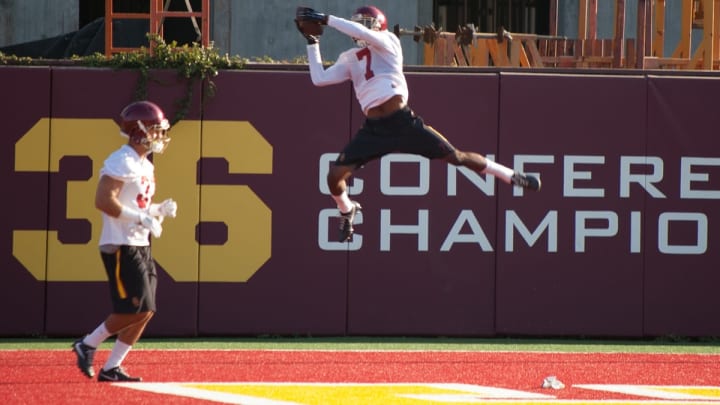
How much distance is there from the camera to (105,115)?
12102mm

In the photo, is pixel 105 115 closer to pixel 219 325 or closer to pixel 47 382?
pixel 219 325

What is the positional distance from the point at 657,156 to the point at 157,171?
186 inches

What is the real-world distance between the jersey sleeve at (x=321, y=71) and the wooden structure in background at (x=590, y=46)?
529 centimetres

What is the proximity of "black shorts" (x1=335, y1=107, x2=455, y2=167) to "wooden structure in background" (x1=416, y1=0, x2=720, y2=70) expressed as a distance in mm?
5246

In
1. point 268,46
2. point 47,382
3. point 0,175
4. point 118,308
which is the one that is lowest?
point 47,382

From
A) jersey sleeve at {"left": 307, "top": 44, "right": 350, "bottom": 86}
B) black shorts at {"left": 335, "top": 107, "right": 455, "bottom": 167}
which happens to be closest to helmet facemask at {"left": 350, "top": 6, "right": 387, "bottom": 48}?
jersey sleeve at {"left": 307, "top": 44, "right": 350, "bottom": 86}

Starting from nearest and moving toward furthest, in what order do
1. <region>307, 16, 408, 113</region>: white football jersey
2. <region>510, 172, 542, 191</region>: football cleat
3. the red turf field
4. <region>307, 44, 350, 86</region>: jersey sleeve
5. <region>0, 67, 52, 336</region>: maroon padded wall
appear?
the red turf field → <region>510, 172, 542, 191</region>: football cleat → <region>307, 16, 408, 113</region>: white football jersey → <region>307, 44, 350, 86</region>: jersey sleeve → <region>0, 67, 52, 336</region>: maroon padded wall

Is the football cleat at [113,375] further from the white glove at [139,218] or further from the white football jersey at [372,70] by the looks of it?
the white football jersey at [372,70]

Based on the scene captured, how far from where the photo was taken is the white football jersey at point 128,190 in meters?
8.54

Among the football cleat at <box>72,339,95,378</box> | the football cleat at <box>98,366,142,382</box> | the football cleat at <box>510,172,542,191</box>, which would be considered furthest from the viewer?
the football cleat at <box>510,172,542,191</box>

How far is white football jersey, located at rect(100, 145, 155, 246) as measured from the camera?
8.54 m

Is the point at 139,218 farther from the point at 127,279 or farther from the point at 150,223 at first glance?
the point at 127,279

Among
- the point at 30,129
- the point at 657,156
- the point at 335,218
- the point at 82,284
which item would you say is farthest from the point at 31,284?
the point at 657,156

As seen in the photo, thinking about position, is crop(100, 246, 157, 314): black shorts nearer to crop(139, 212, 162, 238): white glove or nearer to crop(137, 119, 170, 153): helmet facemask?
crop(139, 212, 162, 238): white glove
